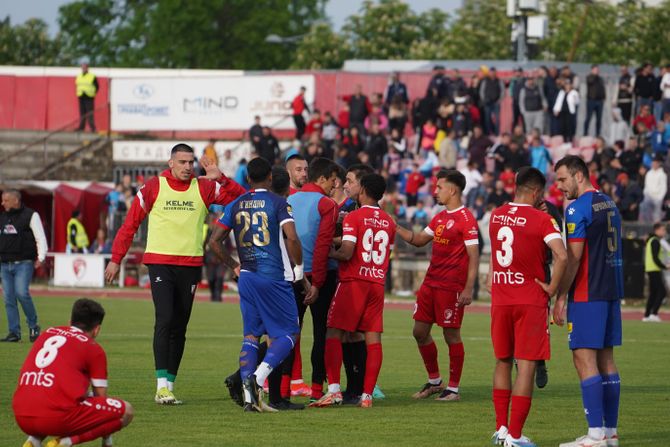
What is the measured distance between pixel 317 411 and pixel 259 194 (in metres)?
2.09

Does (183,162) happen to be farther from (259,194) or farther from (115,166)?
(115,166)

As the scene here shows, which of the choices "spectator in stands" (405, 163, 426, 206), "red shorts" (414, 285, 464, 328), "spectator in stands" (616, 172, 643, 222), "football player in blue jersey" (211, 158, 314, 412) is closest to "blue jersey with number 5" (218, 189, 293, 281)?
"football player in blue jersey" (211, 158, 314, 412)

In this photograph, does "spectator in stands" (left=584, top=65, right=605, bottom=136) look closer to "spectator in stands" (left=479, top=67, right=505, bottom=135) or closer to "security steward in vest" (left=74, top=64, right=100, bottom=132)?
"spectator in stands" (left=479, top=67, right=505, bottom=135)

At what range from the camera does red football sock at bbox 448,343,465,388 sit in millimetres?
14133

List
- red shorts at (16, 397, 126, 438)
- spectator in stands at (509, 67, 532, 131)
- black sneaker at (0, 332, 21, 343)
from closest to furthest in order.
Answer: red shorts at (16, 397, 126, 438) < black sneaker at (0, 332, 21, 343) < spectator in stands at (509, 67, 532, 131)

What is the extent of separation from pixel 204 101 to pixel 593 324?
35.6 metres

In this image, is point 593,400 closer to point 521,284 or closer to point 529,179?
point 521,284

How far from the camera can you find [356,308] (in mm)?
13352

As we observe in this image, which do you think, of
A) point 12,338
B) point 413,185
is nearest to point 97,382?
point 12,338

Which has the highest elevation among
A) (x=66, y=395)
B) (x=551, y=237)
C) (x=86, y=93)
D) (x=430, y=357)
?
(x=86, y=93)

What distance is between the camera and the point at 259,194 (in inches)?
512

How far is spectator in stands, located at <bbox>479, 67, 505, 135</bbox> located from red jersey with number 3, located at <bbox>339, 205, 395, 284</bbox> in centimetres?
2509

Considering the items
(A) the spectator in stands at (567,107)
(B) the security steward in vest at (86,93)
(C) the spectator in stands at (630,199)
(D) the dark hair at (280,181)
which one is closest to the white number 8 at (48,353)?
(D) the dark hair at (280,181)

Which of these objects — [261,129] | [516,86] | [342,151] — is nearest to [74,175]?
[261,129]
